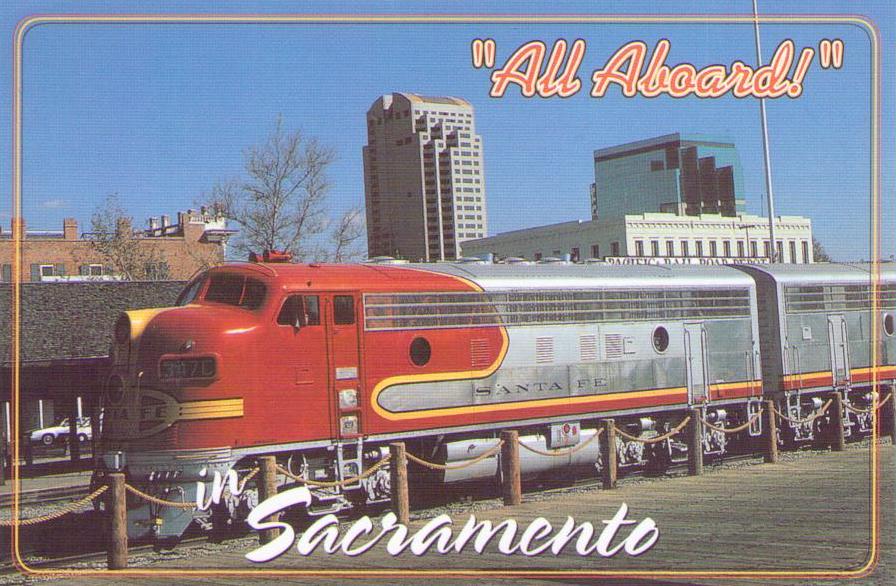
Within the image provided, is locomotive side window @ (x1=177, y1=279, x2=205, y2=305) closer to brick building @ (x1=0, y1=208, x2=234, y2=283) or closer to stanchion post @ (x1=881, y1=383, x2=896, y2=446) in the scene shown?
stanchion post @ (x1=881, y1=383, x2=896, y2=446)

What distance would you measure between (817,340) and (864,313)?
1.64 m

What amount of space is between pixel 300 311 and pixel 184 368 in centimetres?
180

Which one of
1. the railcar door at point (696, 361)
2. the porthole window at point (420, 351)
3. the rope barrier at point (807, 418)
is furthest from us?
the rope barrier at point (807, 418)

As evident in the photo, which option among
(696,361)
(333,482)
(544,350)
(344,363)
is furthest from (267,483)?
(696,361)

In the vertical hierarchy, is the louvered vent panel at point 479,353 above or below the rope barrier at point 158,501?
above

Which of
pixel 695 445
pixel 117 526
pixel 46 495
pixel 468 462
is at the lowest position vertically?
pixel 46 495

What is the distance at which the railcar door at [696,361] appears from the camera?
18.9m

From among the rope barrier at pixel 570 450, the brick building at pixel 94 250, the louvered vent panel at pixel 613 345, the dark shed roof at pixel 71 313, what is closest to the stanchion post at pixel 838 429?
the louvered vent panel at pixel 613 345

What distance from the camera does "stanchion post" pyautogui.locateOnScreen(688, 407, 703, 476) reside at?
58.1ft

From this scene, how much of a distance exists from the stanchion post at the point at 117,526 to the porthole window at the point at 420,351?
4744mm

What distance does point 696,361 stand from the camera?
62.3 ft

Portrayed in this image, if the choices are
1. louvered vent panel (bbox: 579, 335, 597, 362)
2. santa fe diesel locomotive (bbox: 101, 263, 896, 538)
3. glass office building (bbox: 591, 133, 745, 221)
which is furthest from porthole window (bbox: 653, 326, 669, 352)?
glass office building (bbox: 591, 133, 745, 221)

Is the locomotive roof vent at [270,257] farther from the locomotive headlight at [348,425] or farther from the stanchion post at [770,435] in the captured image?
the stanchion post at [770,435]

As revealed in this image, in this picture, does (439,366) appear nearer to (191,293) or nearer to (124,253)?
(191,293)
